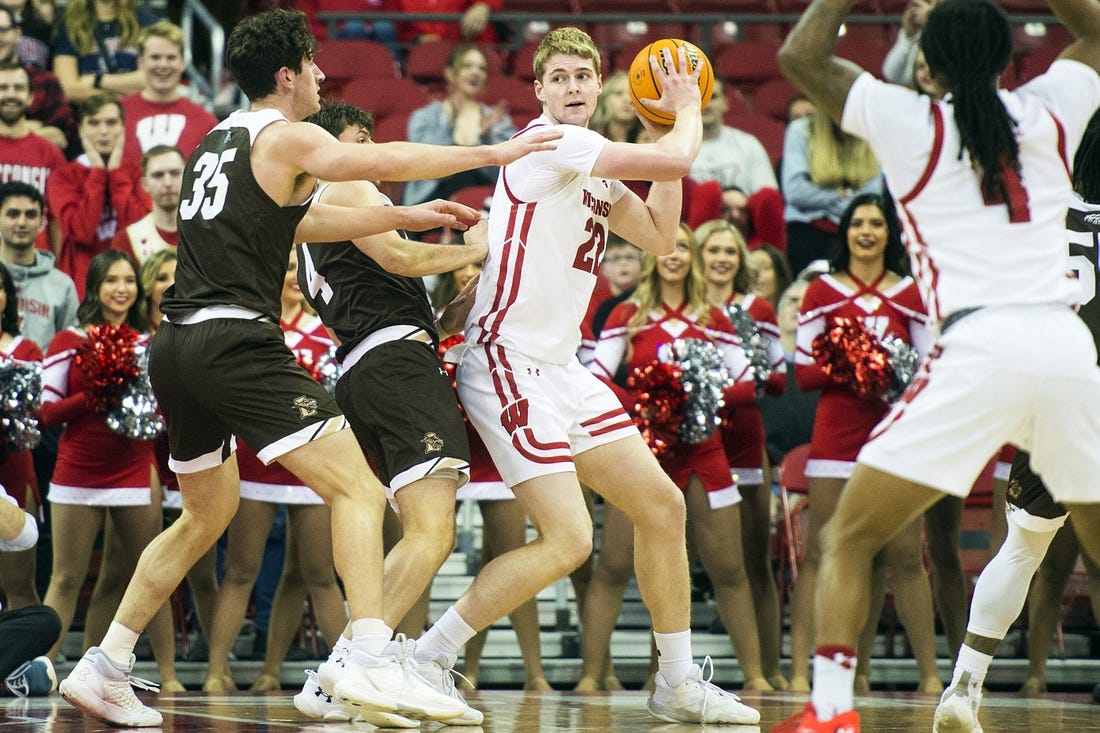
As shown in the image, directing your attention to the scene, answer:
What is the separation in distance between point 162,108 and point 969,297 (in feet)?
23.8

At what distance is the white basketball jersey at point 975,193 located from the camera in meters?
4.25

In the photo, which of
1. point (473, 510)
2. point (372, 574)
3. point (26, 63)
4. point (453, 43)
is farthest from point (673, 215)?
point (453, 43)

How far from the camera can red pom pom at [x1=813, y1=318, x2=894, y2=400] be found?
7.68 m

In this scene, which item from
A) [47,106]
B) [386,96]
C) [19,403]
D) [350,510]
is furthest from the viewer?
[386,96]

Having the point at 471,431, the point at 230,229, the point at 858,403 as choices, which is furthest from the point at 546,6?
the point at 230,229

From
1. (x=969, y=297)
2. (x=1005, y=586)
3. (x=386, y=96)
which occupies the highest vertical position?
(x=386, y=96)

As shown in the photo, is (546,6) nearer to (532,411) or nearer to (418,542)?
(532,411)

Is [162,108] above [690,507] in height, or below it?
above

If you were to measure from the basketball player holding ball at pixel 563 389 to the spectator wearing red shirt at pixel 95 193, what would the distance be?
174 inches

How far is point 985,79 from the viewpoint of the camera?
427 cm

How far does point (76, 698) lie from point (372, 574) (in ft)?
3.89

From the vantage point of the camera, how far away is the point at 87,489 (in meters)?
7.70

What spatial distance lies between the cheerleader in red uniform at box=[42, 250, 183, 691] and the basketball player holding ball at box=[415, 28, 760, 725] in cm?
268

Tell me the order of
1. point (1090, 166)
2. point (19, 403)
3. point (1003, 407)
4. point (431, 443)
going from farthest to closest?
point (19, 403), point (1090, 166), point (431, 443), point (1003, 407)
